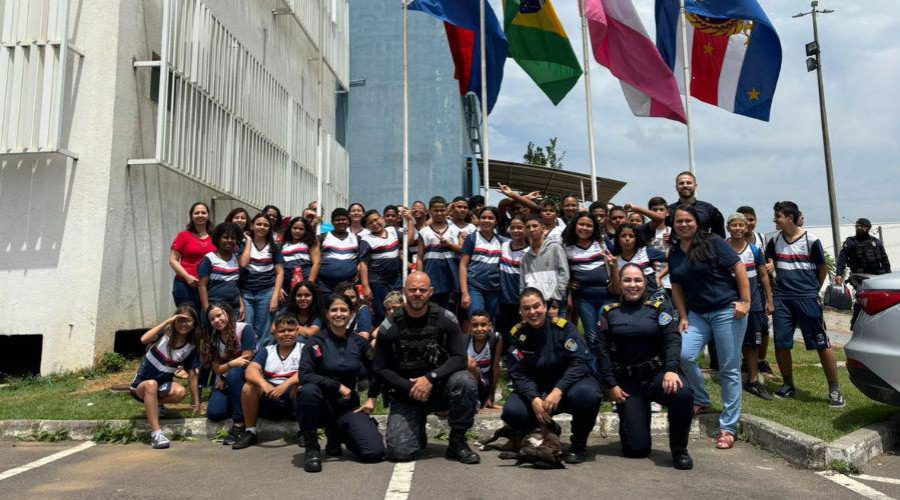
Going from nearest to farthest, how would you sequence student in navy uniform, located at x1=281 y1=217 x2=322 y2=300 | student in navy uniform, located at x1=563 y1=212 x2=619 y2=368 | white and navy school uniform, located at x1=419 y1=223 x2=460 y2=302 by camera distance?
1. student in navy uniform, located at x1=563 y1=212 x2=619 y2=368
2. white and navy school uniform, located at x1=419 y1=223 x2=460 y2=302
3. student in navy uniform, located at x1=281 y1=217 x2=322 y2=300

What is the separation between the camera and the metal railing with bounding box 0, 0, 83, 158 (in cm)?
855

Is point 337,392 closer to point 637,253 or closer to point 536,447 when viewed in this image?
point 536,447

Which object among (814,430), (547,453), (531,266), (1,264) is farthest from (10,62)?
(814,430)

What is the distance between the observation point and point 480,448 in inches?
214

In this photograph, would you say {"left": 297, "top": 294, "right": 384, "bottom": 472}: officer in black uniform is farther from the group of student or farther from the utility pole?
the utility pole

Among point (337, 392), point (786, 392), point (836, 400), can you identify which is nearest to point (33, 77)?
point (337, 392)

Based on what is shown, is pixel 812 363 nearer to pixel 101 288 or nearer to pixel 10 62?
pixel 101 288

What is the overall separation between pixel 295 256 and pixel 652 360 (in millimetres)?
4206

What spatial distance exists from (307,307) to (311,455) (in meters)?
1.69

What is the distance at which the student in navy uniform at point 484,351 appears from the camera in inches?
235

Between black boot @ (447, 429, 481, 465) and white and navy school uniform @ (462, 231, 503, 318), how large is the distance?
2.08 m

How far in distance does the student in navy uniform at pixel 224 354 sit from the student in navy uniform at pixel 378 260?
2052mm

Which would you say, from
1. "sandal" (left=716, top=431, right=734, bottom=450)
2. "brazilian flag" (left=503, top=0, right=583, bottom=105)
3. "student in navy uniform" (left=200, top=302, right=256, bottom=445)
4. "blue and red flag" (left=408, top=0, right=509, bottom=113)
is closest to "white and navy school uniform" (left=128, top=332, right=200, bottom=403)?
"student in navy uniform" (left=200, top=302, right=256, bottom=445)

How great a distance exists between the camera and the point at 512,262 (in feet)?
22.6
